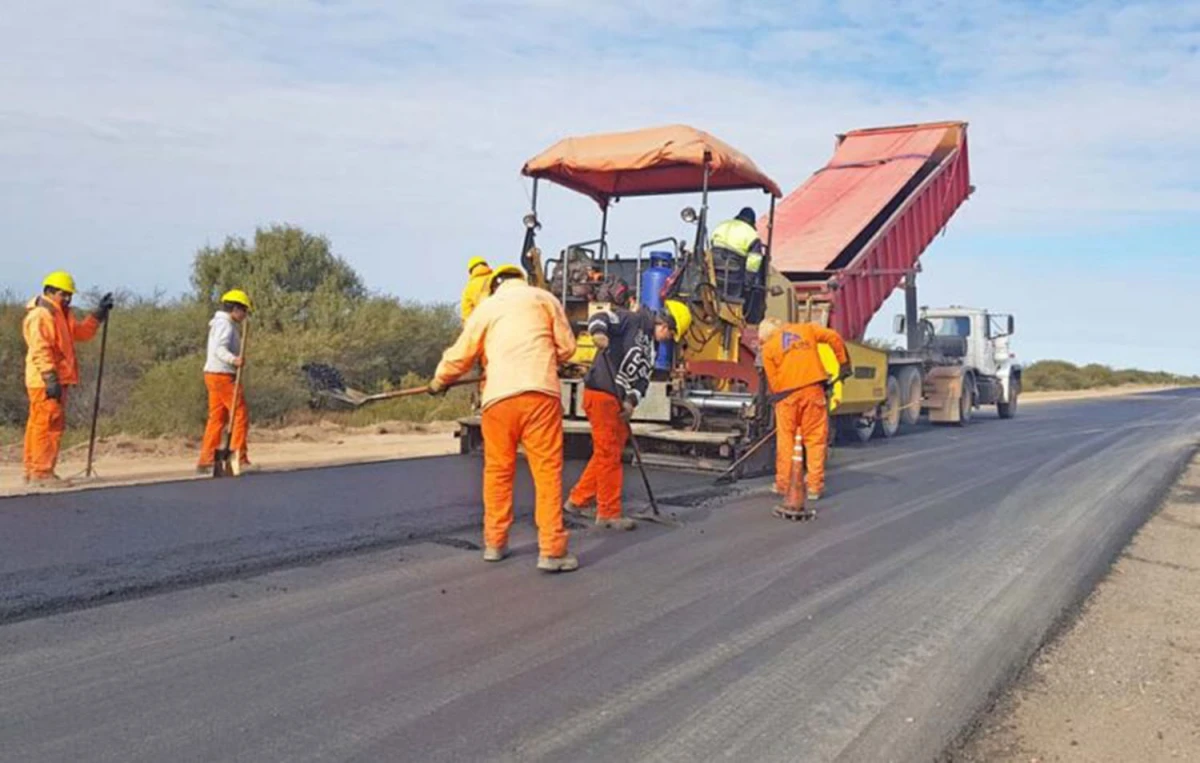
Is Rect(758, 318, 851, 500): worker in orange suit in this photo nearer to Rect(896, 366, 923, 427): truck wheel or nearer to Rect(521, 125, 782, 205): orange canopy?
Rect(521, 125, 782, 205): orange canopy

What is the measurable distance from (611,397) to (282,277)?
15231mm

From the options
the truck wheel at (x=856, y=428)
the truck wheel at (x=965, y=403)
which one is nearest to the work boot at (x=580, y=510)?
the truck wheel at (x=856, y=428)

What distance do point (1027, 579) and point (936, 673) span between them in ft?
6.40

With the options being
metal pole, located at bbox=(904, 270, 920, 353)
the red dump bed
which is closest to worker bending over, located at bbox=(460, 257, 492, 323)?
the red dump bed

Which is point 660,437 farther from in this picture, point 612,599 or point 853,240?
point 853,240

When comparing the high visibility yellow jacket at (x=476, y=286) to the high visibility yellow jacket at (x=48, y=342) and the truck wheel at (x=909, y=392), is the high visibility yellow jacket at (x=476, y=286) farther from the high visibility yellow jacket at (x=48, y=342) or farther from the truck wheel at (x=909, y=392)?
the truck wheel at (x=909, y=392)

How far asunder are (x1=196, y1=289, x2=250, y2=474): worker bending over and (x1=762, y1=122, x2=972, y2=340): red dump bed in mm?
6588

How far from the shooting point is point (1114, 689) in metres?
4.04

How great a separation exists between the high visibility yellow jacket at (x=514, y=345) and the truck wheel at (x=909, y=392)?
10.8 metres

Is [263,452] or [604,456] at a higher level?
[604,456]

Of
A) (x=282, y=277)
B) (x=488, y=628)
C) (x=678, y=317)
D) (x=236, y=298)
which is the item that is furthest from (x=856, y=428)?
(x=282, y=277)

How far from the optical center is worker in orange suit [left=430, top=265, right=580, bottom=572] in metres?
5.34

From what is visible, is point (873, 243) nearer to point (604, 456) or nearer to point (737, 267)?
point (737, 267)

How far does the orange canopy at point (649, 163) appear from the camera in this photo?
916cm
